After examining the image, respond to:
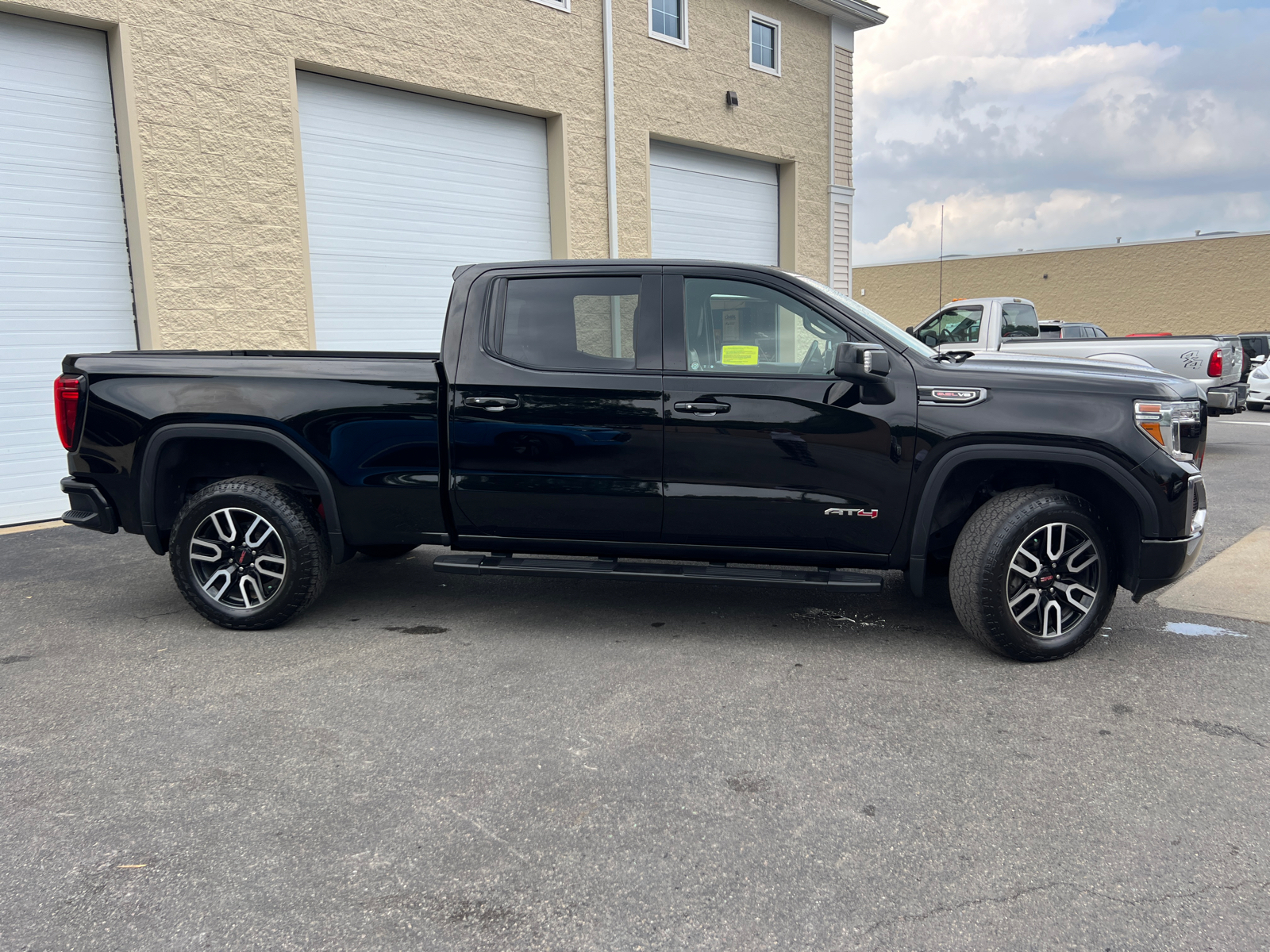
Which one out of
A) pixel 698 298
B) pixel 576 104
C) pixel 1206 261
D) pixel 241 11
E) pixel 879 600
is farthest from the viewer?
pixel 1206 261

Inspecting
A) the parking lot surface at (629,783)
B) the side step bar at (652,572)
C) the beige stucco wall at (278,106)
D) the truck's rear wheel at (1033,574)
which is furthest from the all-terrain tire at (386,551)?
the beige stucco wall at (278,106)

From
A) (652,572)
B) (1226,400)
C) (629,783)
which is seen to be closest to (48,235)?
(652,572)

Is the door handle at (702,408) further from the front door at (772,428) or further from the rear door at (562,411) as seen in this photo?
the rear door at (562,411)

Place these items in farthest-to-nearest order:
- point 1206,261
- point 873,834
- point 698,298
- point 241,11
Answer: point 1206,261
point 241,11
point 698,298
point 873,834

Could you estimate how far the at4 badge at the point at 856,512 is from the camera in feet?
13.9

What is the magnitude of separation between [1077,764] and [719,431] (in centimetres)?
204

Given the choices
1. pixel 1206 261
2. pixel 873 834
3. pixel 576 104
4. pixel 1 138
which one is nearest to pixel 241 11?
pixel 1 138

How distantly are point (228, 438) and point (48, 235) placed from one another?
4.94 metres

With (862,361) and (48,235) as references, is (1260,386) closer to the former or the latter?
(862,361)

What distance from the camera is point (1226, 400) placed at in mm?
10250

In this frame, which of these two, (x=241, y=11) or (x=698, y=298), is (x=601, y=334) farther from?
(x=241, y=11)

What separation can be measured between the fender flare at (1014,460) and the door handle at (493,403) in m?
2.03

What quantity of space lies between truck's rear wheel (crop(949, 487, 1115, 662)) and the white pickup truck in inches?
247

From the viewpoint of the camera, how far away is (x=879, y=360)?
13.4 ft
